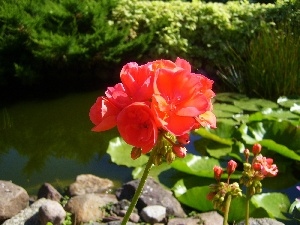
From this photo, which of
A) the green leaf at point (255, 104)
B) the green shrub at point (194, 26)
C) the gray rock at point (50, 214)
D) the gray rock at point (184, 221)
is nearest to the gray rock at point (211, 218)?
the gray rock at point (184, 221)

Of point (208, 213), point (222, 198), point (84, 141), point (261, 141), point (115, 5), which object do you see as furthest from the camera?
point (115, 5)

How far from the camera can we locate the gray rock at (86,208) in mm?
3258

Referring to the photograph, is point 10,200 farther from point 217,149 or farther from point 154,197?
point 217,149

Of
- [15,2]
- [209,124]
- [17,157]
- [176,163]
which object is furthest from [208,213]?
[15,2]

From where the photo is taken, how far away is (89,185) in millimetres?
3814

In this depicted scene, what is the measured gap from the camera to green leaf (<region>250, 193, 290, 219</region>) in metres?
3.26

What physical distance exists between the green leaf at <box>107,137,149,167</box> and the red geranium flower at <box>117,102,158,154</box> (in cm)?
304

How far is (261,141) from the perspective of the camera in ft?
12.5

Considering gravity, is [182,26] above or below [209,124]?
below

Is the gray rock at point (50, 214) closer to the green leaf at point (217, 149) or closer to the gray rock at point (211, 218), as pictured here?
the gray rock at point (211, 218)

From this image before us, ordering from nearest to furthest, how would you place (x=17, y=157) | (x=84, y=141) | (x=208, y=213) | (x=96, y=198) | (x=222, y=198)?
(x=222, y=198) → (x=208, y=213) → (x=96, y=198) → (x=17, y=157) → (x=84, y=141)

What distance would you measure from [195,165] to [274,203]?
2.15 feet

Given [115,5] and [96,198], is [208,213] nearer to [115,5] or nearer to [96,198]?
[96,198]

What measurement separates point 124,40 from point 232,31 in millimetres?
1349
